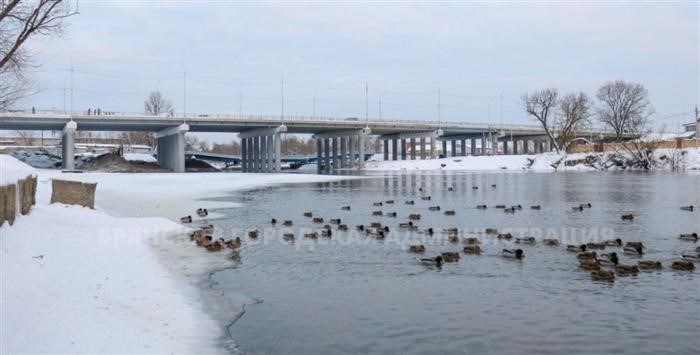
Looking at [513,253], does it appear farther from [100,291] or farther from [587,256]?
[100,291]

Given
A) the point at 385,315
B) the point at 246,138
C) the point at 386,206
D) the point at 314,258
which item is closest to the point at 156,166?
the point at 246,138

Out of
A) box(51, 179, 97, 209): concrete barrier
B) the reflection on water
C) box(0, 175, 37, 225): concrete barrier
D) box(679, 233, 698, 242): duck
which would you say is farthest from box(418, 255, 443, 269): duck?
box(51, 179, 97, 209): concrete barrier

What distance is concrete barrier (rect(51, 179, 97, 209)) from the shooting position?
25312 mm

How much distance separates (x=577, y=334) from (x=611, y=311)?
6.14 ft

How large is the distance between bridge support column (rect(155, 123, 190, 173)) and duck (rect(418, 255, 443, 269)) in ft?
285

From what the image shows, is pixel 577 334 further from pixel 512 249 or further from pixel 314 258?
pixel 314 258

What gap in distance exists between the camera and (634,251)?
744 inches

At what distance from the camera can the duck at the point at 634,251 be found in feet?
61.4

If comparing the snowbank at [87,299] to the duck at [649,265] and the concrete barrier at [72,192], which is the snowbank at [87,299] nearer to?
the concrete barrier at [72,192]

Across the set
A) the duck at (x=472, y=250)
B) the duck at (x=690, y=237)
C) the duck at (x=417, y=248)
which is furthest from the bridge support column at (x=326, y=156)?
the duck at (x=472, y=250)

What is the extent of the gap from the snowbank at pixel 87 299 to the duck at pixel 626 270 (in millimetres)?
10644

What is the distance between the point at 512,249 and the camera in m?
19.2

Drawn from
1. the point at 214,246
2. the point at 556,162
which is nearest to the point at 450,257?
the point at 214,246

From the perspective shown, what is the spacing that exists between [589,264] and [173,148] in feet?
320
